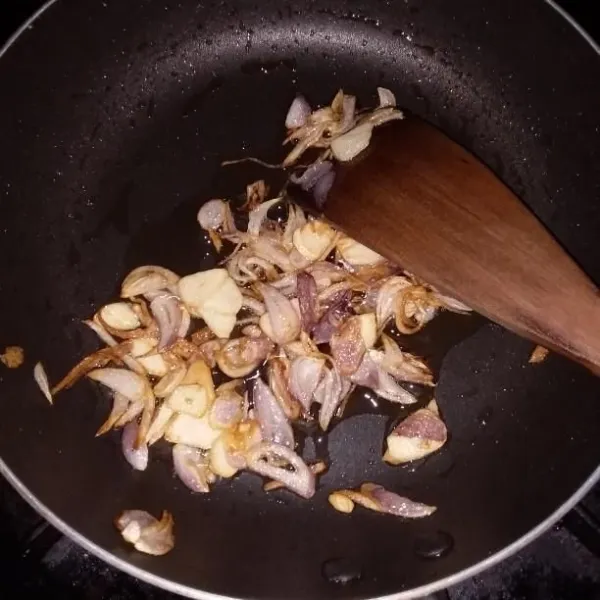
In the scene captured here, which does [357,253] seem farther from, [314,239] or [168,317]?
[168,317]

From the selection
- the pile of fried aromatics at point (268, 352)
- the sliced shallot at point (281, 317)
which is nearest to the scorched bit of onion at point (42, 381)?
the pile of fried aromatics at point (268, 352)

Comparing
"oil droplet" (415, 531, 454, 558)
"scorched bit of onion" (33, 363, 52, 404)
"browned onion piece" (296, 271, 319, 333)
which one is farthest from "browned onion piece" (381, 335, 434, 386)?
"scorched bit of onion" (33, 363, 52, 404)

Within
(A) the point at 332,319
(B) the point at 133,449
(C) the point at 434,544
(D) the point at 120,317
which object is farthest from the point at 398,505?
(D) the point at 120,317

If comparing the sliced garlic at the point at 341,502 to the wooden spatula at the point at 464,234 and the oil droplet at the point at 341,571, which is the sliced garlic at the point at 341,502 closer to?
the oil droplet at the point at 341,571

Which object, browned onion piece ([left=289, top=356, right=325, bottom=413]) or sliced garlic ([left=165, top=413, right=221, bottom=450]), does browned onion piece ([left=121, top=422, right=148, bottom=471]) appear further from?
browned onion piece ([left=289, top=356, right=325, bottom=413])

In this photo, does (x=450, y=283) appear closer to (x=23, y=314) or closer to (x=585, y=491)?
(x=585, y=491)
